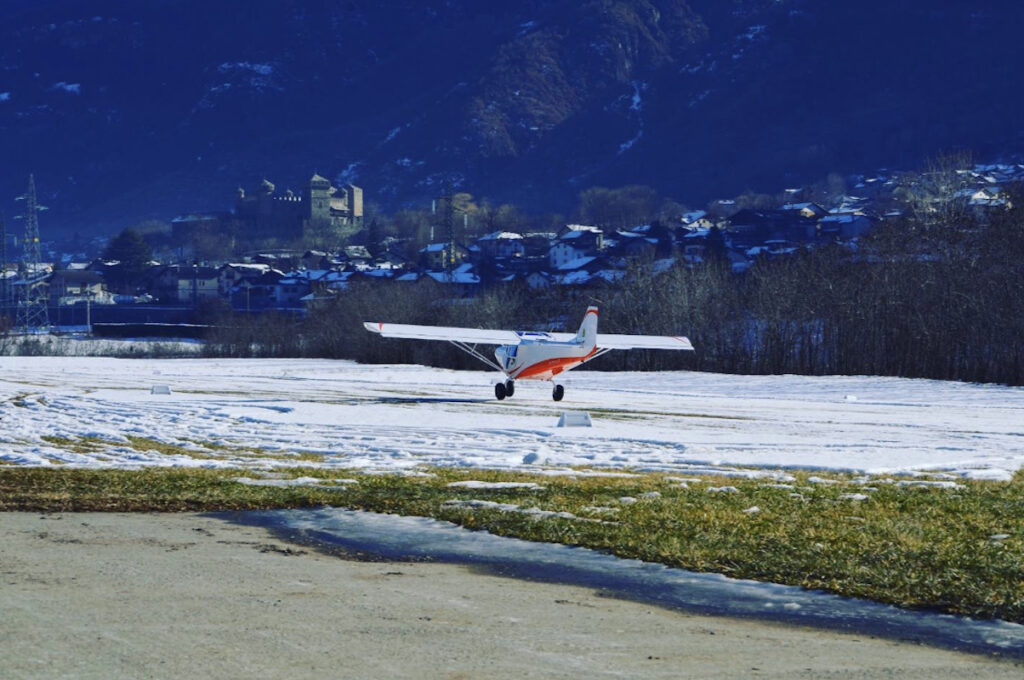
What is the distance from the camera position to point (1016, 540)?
14445 mm

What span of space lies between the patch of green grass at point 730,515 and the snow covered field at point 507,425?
3.02m

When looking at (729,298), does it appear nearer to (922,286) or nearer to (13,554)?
(922,286)

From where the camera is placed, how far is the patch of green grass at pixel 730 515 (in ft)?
41.5

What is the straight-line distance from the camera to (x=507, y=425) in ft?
111

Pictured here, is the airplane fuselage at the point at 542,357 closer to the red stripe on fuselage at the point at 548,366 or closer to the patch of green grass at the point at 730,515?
the red stripe on fuselage at the point at 548,366

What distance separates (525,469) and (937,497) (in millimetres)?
6885

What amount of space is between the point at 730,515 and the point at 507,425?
703 inches

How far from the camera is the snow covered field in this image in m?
24.6

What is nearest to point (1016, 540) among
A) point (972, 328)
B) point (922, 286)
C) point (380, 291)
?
point (972, 328)

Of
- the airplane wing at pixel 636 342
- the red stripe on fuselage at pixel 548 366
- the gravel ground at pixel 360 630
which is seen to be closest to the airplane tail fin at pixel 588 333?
the red stripe on fuselage at pixel 548 366

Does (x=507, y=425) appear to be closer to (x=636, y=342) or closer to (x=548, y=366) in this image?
(x=548, y=366)

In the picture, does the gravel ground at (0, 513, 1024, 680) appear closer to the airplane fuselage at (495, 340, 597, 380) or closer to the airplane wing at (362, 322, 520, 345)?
the airplane fuselage at (495, 340, 597, 380)

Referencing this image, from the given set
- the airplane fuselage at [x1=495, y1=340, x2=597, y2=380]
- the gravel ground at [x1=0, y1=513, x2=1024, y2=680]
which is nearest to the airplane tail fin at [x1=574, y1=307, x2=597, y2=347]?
the airplane fuselage at [x1=495, y1=340, x2=597, y2=380]

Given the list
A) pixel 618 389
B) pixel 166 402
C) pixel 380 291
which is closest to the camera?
pixel 166 402
